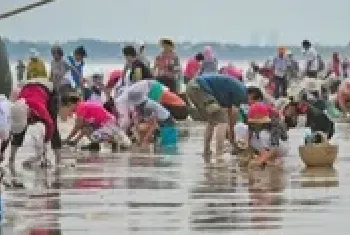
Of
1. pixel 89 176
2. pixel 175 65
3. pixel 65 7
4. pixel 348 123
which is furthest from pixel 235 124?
pixel 65 7

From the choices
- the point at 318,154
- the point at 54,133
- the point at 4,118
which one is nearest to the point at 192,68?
the point at 54,133

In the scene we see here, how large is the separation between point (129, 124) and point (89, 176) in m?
5.71

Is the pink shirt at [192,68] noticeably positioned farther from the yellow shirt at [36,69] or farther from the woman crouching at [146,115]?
the woman crouching at [146,115]

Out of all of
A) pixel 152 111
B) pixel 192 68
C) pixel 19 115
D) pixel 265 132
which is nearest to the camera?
pixel 19 115

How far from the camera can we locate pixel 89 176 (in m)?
19.1

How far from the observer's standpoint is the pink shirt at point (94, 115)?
23.8 metres

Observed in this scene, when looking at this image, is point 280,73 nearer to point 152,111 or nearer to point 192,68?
point 192,68

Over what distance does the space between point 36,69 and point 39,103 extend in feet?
58.8

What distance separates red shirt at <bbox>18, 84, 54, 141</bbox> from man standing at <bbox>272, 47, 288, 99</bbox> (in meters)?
22.1

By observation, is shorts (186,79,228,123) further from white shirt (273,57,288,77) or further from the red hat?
white shirt (273,57,288,77)

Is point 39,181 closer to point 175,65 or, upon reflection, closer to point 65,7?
point 175,65

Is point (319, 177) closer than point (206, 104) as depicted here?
Yes

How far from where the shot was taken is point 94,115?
23.8 meters

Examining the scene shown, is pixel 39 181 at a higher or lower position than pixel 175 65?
lower
